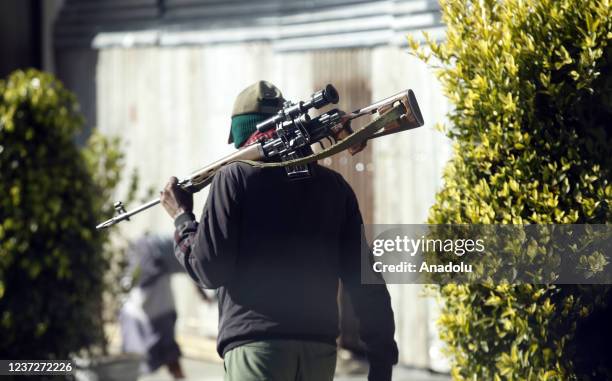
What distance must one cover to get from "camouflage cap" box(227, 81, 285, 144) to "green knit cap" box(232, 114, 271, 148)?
0.02m

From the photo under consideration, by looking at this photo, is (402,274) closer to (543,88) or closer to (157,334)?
(543,88)

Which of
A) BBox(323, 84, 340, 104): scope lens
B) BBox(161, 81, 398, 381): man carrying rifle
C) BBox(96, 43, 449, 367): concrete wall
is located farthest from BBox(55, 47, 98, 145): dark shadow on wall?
BBox(323, 84, 340, 104): scope lens

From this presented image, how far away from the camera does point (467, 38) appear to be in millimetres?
3695

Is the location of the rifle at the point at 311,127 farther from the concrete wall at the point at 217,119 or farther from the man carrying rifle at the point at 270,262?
the concrete wall at the point at 217,119

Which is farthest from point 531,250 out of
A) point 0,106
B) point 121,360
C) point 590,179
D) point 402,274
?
point 121,360

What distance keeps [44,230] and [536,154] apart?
11.1 feet

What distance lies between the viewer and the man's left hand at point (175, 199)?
3.66 meters

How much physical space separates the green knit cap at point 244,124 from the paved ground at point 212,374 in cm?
389

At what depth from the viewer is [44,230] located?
18.6 feet

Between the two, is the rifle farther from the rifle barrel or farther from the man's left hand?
the rifle barrel

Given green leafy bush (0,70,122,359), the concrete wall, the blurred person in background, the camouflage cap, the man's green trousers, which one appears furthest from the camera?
the blurred person in background

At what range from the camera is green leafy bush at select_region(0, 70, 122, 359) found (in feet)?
18.2

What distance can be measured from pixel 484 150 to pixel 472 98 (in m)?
0.22

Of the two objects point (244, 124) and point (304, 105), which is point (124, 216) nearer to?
point (244, 124)
